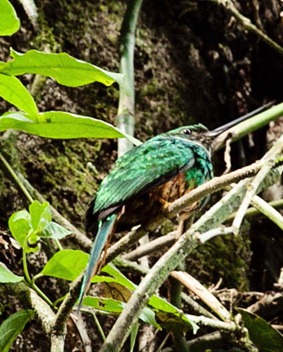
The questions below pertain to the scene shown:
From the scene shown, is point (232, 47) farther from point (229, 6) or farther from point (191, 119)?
point (191, 119)

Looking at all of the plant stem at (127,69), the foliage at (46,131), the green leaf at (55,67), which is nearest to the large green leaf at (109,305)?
the foliage at (46,131)

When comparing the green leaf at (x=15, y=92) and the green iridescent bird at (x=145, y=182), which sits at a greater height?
the green leaf at (x=15, y=92)

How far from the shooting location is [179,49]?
2283 millimetres

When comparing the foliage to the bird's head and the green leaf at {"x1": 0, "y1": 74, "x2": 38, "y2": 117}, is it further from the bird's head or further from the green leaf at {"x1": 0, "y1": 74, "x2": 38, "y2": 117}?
the bird's head

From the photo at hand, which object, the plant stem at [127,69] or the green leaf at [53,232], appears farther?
the plant stem at [127,69]

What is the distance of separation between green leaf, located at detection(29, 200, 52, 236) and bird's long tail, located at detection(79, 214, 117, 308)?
0.28ft

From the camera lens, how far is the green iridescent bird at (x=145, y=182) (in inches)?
47.7

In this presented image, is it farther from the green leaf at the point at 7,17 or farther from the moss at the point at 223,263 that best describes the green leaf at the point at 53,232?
the moss at the point at 223,263

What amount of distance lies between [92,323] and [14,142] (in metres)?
0.47

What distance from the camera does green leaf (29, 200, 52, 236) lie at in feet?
3.32

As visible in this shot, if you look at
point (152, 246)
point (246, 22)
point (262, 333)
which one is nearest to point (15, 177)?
point (152, 246)

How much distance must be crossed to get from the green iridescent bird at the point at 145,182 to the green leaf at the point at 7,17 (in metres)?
0.37

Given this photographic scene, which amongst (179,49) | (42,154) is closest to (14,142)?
(42,154)

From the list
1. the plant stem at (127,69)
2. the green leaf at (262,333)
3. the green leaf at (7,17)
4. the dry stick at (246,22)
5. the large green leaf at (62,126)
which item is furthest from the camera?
the dry stick at (246,22)
